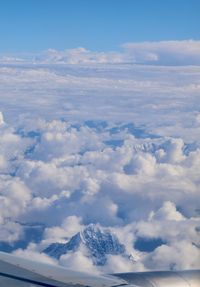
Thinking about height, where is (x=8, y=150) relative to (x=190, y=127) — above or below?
below

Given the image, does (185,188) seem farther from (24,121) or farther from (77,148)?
(24,121)

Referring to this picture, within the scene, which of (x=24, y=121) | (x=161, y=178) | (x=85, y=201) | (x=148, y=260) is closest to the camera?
(x=148, y=260)

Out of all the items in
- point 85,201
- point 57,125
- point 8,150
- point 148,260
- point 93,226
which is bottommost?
point 148,260

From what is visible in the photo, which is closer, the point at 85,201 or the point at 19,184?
the point at 85,201

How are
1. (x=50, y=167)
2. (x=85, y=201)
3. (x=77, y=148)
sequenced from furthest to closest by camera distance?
(x=77, y=148) < (x=50, y=167) < (x=85, y=201)

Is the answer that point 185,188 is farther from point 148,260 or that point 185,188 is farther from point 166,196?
point 148,260

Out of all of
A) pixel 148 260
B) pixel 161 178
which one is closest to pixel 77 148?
pixel 161 178
